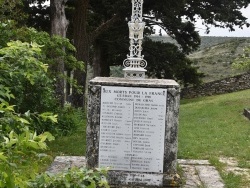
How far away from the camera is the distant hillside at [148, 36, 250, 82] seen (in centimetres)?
3024

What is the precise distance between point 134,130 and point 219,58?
1095 inches

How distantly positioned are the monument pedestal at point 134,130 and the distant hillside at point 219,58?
2248cm

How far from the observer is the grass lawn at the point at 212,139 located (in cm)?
854

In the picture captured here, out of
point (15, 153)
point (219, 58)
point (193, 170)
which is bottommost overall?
point (193, 170)

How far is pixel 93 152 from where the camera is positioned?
613cm

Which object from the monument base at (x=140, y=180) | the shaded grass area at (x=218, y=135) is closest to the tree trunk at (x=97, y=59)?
the shaded grass area at (x=218, y=135)

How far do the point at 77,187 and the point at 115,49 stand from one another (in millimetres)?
17641

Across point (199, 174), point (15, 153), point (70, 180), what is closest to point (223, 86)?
point (199, 174)

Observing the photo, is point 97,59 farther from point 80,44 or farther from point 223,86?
point 223,86

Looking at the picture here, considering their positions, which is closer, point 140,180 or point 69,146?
point 140,180

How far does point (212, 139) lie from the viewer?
10.7 metres

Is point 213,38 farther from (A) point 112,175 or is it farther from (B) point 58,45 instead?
(A) point 112,175

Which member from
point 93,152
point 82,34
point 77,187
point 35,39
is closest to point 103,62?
point 82,34

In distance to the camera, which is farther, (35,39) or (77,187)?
(35,39)
